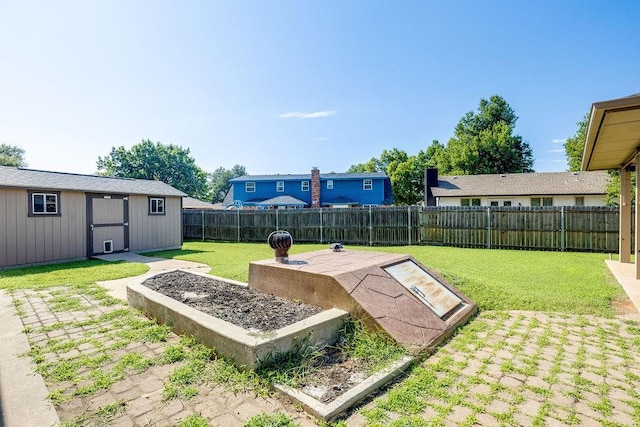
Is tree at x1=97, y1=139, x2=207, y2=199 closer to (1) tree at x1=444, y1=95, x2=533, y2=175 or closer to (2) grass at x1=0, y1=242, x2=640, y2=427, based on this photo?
(1) tree at x1=444, y1=95, x2=533, y2=175

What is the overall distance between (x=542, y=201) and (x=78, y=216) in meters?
25.6

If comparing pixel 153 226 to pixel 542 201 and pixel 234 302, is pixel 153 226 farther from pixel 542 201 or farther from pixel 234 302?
pixel 542 201

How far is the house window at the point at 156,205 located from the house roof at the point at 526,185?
18.7m

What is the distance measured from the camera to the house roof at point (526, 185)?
20.2 metres

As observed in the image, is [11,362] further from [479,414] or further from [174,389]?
[479,414]

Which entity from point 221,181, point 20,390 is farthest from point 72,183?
point 221,181

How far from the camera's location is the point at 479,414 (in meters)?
2.12

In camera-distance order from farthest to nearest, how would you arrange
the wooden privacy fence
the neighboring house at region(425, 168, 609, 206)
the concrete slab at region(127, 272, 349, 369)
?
the neighboring house at region(425, 168, 609, 206)
the wooden privacy fence
the concrete slab at region(127, 272, 349, 369)

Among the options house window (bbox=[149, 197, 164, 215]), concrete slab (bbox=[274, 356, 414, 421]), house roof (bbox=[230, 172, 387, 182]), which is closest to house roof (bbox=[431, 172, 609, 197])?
house roof (bbox=[230, 172, 387, 182])

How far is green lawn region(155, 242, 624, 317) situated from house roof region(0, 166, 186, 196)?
4027 mm

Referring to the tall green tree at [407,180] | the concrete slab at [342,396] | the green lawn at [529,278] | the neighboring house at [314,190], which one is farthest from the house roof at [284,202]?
the concrete slab at [342,396]

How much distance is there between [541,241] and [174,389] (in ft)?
41.5

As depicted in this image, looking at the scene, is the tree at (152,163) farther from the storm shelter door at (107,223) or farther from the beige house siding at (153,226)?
the storm shelter door at (107,223)

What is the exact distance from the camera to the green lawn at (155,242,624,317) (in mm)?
4703
